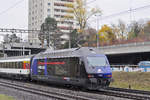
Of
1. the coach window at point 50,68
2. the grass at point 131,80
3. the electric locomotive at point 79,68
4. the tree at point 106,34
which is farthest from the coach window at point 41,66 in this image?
the tree at point 106,34

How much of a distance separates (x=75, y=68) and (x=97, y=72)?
67.5 inches

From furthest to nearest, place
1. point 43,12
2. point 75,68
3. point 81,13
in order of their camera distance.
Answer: point 43,12
point 81,13
point 75,68

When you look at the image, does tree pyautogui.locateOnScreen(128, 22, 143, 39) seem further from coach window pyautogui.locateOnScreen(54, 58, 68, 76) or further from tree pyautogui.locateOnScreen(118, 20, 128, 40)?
coach window pyautogui.locateOnScreen(54, 58, 68, 76)

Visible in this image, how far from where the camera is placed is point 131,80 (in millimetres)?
26797

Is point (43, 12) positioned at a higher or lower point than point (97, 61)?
higher

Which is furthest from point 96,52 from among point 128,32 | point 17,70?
point 128,32

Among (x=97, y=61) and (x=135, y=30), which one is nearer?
(x=97, y=61)

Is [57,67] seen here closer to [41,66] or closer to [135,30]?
[41,66]

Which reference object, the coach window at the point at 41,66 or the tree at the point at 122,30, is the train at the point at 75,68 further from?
the tree at the point at 122,30

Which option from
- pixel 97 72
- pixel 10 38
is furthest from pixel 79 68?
pixel 10 38

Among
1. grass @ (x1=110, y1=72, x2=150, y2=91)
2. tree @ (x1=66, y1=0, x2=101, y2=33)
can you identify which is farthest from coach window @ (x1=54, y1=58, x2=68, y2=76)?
tree @ (x1=66, y1=0, x2=101, y2=33)

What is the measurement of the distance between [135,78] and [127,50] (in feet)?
80.2

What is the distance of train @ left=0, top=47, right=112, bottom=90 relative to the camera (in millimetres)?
17469

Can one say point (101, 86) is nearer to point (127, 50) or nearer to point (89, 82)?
point (89, 82)
